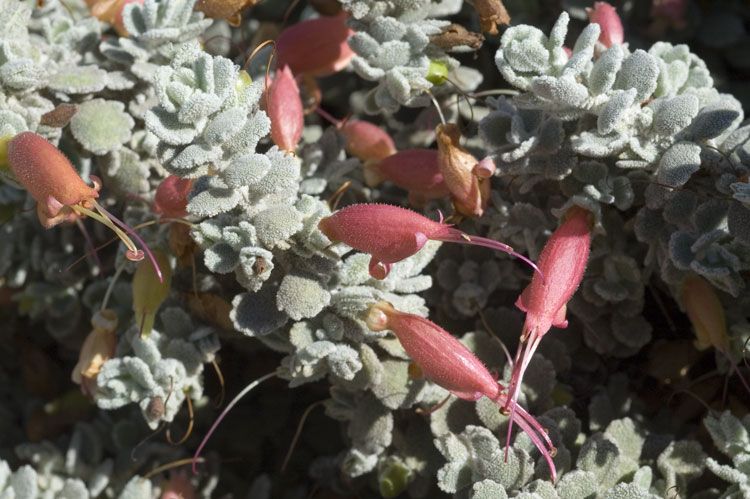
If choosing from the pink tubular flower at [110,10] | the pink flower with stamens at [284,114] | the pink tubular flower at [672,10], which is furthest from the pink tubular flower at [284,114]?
the pink tubular flower at [672,10]

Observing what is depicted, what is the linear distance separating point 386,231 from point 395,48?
349 millimetres

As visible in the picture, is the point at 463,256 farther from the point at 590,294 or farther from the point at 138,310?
the point at 138,310

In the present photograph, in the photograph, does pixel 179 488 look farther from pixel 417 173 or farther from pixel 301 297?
pixel 417 173

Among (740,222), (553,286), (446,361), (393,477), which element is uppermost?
(740,222)

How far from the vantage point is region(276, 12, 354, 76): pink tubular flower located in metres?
1.66

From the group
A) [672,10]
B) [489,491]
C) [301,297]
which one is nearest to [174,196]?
[301,297]

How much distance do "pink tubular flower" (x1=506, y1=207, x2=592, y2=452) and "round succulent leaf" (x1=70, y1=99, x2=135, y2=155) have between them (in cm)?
68

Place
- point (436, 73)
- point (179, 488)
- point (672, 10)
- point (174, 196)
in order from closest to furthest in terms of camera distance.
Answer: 1. point (174, 196)
2. point (436, 73)
3. point (179, 488)
4. point (672, 10)

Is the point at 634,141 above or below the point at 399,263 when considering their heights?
above

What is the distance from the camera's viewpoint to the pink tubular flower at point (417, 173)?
1.53 m

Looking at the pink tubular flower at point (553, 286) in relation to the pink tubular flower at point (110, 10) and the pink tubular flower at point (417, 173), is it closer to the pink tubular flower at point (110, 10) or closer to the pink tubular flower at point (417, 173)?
the pink tubular flower at point (417, 173)

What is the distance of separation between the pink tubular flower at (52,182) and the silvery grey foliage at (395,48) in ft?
1.48

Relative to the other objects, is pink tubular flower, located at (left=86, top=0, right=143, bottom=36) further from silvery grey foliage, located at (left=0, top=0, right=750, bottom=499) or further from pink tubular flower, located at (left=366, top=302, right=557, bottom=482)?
pink tubular flower, located at (left=366, top=302, right=557, bottom=482)

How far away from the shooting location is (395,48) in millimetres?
1495
